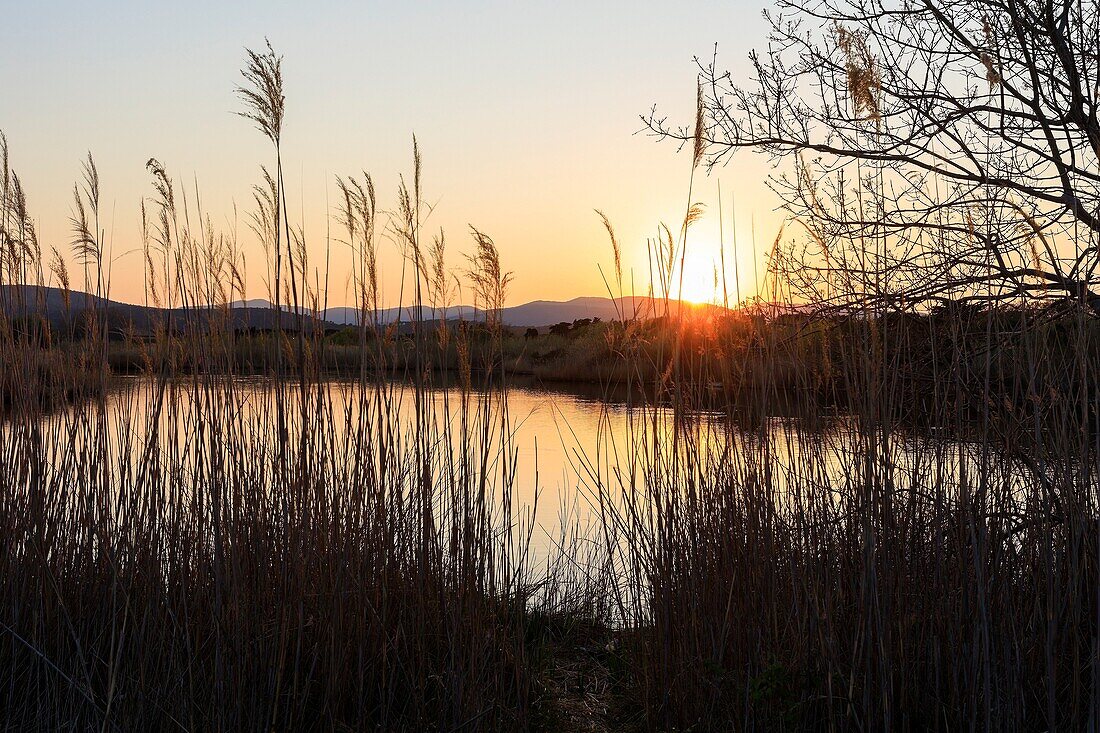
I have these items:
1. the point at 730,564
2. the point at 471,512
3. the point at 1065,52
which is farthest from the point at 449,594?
the point at 1065,52

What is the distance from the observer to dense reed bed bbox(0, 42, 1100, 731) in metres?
2.25

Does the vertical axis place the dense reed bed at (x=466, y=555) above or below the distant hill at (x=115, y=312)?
below

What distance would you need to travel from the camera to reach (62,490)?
9.62ft

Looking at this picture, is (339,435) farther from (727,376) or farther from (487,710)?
(727,376)

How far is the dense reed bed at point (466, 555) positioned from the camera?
2.25 m

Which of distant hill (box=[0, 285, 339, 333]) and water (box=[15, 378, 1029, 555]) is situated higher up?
distant hill (box=[0, 285, 339, 333])

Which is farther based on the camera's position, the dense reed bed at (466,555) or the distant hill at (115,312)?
the distant hill at (115,312)

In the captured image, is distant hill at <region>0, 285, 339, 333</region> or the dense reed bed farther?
distant hill at <region>0, 285, 339, 333</region>

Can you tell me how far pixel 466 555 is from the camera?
249 centimetres

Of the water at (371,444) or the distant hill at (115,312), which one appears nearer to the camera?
the water at (371,444)

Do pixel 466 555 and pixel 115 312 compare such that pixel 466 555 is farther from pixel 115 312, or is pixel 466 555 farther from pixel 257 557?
pixel 115 312

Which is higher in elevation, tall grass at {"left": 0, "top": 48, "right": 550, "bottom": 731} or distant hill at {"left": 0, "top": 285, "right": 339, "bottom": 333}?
distant hill at {"left": 0, "top": 285, "right": 339, "bottom": 333}

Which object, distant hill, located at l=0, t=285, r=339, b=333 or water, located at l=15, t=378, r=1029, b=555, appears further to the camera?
distant hill, located at l=0, t=285, r=339, b=333

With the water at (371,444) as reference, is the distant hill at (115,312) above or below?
above
